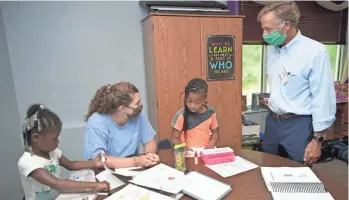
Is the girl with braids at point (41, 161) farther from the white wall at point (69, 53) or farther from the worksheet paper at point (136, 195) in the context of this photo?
the white wall at point (69, 53)

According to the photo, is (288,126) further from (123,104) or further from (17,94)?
(17,94)

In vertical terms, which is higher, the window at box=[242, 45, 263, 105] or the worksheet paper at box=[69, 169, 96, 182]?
the window at box=[242, 45, 263, 105]

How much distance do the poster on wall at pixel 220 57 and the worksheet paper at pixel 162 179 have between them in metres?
1.41

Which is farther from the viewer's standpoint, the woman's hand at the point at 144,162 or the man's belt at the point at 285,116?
the man's belt at the point at 285,116

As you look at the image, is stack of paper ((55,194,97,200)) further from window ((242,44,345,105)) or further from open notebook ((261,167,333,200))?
window ((242,44,345,105))

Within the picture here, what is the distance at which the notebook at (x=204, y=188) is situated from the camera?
40.3 inches

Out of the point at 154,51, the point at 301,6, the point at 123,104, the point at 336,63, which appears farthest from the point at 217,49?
the point at 336,63

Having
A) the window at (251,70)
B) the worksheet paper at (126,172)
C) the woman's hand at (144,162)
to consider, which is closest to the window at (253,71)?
the window at (251,70)

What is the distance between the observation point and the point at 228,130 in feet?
8.66

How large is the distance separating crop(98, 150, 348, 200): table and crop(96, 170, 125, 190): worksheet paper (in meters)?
0.11

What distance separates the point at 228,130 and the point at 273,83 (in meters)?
1.04

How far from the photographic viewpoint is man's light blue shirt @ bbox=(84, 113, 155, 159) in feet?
4.51

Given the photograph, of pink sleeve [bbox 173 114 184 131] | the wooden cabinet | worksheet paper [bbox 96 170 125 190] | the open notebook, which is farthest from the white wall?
the open notebook

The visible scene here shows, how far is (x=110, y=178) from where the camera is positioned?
47.5 inches
